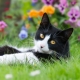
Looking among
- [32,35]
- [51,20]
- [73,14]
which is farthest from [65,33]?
[51,20]

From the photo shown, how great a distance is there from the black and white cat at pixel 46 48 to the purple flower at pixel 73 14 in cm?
161

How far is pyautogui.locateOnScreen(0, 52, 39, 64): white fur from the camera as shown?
4.73m

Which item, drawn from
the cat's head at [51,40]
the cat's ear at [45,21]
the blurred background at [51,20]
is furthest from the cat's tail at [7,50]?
the blurred background at [51,20]

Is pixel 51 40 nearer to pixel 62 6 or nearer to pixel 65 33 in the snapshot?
pixel 65 33

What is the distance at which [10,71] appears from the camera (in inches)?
162

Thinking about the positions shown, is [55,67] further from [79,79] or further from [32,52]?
[32,52]

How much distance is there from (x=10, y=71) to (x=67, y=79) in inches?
27.7

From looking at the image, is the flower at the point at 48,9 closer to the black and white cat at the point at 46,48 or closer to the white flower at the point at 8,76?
the black and white cat at the point at 46,48

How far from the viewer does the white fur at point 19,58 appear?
4.73 m

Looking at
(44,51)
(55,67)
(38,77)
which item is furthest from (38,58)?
(38,77)

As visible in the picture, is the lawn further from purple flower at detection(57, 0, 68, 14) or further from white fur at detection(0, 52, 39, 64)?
white fur at detection(0, 52, 39, 64)

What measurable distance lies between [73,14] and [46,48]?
193cm

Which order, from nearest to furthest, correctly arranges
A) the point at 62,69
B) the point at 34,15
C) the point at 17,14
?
the point at 62,69
the point at 34,15
the point at 17,14

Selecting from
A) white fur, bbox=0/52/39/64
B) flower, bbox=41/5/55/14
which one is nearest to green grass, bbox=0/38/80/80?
white fur, bbox=0/52/39/64
